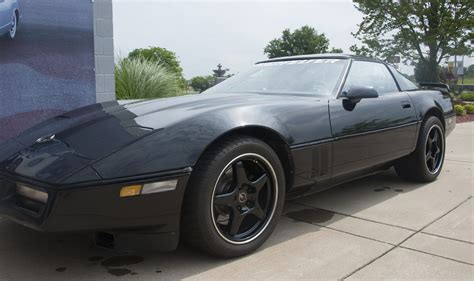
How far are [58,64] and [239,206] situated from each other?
3.87m

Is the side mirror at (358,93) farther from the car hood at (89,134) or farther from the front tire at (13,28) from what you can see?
the front tire at (13,28)

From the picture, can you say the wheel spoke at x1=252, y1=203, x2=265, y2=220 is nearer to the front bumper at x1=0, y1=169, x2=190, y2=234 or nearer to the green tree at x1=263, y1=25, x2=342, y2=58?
the front bumper at x1=0, y1=169, x2=190, y2=234

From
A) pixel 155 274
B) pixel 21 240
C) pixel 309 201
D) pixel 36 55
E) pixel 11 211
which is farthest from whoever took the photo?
pixel 36 55

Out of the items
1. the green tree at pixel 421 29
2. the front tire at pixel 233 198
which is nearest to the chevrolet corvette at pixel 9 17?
the front tire at pixel 233 198

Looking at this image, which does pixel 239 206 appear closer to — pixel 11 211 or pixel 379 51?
pixel 11 211

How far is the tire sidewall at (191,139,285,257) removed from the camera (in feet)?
8.16

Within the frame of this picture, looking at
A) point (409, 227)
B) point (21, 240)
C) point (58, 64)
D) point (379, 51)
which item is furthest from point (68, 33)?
point (379, 51)

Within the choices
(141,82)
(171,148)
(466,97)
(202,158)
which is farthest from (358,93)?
(466,97)

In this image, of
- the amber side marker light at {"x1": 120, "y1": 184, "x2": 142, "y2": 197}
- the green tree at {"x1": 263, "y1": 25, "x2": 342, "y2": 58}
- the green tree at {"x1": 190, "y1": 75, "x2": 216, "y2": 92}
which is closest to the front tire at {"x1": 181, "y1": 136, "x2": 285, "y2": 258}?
the amber side marker light at {"x1": 120, "y1": 184, "x2": 142, "y2": 197}

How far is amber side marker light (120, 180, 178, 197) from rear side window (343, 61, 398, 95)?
1.91 meters

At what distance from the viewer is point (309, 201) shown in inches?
159

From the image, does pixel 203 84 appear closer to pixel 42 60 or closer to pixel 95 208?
pixel 42 60

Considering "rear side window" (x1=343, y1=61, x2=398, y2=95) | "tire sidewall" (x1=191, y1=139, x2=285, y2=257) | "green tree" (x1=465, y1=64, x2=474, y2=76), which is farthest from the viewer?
"green tree" (x1=465, y1=64, x2=474, y2=76)

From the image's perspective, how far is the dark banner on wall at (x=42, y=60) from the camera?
17.2 ft
